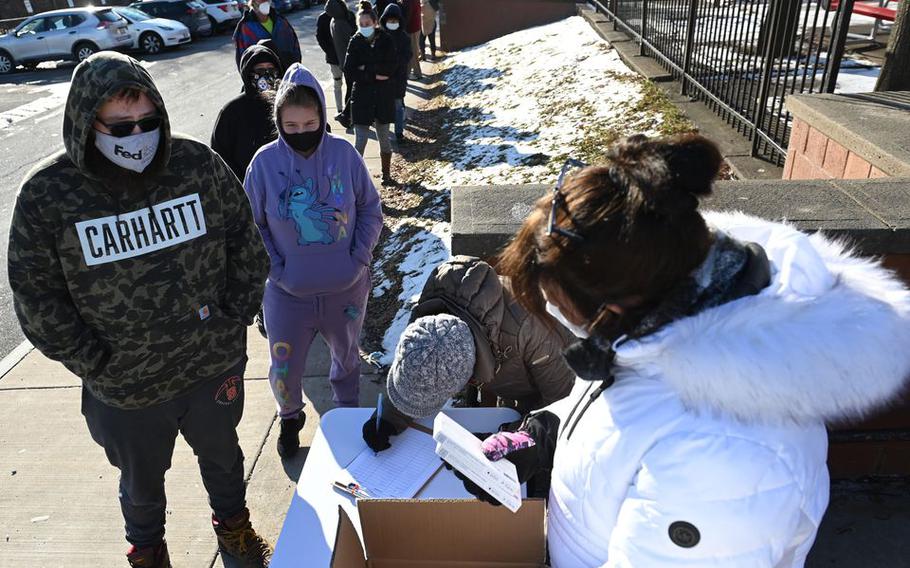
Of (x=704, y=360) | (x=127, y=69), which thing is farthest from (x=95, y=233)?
(x=704, y=360)

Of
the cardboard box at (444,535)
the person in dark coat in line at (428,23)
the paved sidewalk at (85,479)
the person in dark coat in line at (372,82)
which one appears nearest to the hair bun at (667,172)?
the cardboard box at (444,535)

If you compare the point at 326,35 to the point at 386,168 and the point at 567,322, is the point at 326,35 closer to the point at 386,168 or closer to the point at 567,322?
the point at 386,168

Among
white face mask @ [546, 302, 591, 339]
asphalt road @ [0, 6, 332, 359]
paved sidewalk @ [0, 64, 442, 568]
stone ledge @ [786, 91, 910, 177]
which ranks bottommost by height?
asphalt road @ [0, 6, 332, 359]

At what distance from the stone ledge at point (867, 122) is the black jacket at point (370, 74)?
415 cm

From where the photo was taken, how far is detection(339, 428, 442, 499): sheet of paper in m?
1.94

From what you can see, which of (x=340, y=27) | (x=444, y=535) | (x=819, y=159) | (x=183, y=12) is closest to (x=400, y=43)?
(x=340, y=27)

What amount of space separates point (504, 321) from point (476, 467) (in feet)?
2.64

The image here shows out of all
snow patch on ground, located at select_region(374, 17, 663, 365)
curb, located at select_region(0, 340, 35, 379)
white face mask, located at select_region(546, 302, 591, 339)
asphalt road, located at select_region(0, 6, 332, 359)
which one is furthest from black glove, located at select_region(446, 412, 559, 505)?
asphalt road, located at select_region(0, 6, 332, 359)

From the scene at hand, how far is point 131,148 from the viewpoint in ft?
6.51

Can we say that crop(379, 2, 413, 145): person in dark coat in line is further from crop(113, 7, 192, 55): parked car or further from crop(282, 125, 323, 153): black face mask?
crop(113, 7, 192, 55): parked car

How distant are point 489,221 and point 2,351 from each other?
413 cm

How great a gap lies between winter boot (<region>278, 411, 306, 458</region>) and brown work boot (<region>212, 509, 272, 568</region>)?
0.59 m

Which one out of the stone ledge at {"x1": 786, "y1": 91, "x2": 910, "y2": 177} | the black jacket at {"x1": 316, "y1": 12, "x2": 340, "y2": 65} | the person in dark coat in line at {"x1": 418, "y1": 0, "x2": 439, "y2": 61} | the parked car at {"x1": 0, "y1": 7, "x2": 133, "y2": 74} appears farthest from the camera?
the parked car at {"x1": 0, "y1": 7, "x2": 133, "y2": 74}

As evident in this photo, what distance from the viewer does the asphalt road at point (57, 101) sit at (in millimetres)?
7469
